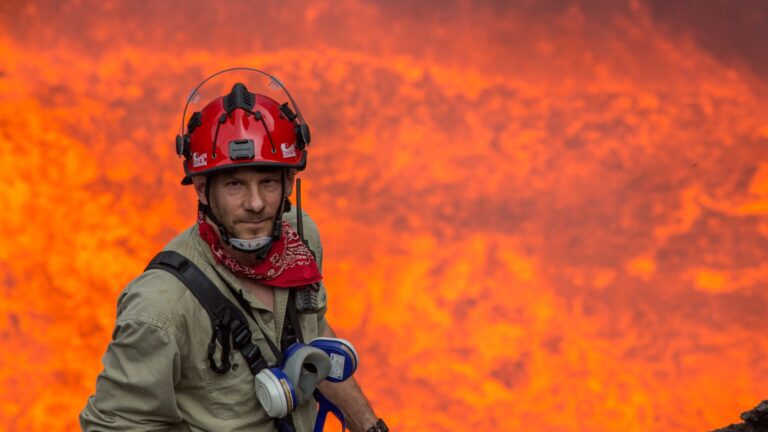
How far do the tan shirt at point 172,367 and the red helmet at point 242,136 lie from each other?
262 millimetres

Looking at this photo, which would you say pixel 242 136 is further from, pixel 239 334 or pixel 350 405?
pixel 350 405

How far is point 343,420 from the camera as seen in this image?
361 centimetres

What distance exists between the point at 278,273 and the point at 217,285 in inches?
9.1

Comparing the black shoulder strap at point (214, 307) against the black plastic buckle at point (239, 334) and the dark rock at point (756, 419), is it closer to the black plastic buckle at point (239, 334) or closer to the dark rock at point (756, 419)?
the black plastic buckle at point (239, 334)

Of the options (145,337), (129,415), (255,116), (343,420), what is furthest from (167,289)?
(343,420)

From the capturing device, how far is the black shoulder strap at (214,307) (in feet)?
9.75

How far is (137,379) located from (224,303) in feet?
1.14

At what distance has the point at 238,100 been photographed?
3158 mm

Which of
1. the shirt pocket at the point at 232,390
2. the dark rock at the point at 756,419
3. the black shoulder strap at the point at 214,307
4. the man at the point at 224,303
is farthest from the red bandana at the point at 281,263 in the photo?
the dark rock at the point at 756,419

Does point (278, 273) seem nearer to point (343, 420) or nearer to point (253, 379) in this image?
point (253, 379)

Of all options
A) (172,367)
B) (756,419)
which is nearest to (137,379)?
(172,367)

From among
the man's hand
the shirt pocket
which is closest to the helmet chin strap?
the shirt pocket

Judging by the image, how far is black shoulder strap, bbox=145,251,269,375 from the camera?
2971 mm

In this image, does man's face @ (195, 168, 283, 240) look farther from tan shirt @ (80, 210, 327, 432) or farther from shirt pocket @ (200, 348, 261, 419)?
shirt pocket @ (200, 348, 261, 419)
